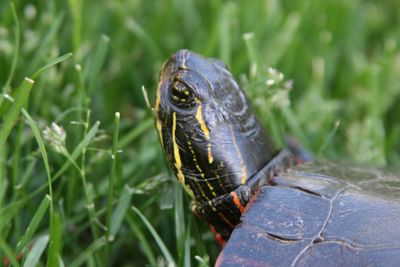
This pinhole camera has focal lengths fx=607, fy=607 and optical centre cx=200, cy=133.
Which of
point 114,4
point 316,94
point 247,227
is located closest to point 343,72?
point 316,94

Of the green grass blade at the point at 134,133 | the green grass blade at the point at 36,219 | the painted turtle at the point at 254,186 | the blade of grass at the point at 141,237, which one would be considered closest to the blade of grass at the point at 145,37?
the green grass blade at the point at 134,133

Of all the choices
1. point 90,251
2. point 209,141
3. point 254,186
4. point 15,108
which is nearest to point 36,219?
point 90,251

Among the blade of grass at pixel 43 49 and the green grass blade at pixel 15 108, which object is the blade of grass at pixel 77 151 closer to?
the green grass blade at pixel 15 108

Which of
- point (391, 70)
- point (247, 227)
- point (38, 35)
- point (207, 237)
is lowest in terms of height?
point (207, 237)

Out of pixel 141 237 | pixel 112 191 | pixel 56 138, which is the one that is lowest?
pixel 141 237

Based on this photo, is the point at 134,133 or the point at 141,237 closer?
the point at 141,237

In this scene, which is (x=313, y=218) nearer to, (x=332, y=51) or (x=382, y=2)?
(x=332, y=51)

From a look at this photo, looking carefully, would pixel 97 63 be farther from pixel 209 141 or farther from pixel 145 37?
pixel 209 141
